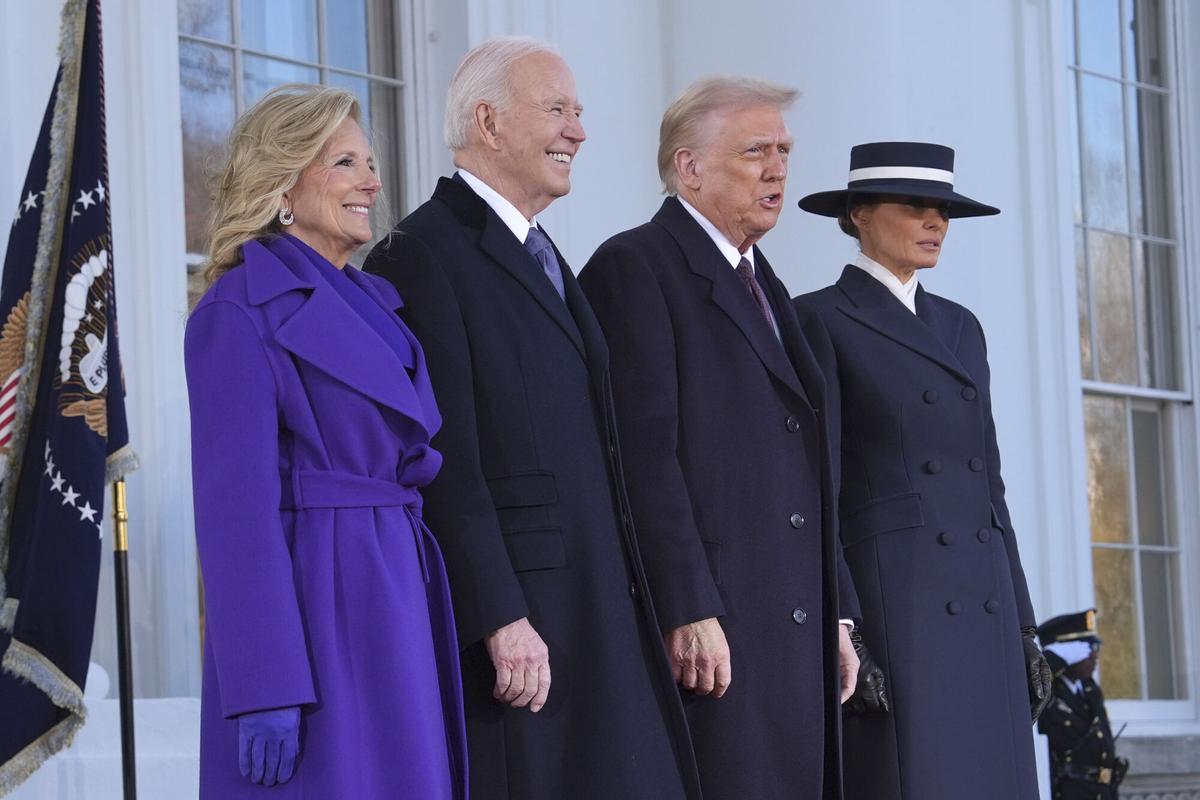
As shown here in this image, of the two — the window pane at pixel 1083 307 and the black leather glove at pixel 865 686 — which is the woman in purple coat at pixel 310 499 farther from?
the window pane at pixel 1083 307

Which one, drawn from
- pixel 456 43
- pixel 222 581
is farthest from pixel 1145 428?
pixel 222 581

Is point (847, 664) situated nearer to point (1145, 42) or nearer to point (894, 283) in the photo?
point (894, 283)

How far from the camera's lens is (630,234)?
13.8 ft

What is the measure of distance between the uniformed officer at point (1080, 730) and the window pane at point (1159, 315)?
5.66ft

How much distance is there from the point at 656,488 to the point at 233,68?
10.0 feet

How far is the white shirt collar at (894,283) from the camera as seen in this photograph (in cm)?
477

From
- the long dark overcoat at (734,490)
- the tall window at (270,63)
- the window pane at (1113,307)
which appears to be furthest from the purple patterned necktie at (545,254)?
the window pane at (1113,307)

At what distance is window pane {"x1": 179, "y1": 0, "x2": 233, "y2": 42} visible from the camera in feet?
20.3

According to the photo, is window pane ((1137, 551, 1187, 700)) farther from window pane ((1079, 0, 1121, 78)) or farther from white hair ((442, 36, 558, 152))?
white hair ((442, 36, 558, 152))

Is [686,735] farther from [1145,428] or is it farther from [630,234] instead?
[1145,428]

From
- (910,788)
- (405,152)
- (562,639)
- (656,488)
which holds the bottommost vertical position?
(910,788)

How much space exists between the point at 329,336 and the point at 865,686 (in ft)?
5.50

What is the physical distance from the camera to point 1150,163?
9.94 m

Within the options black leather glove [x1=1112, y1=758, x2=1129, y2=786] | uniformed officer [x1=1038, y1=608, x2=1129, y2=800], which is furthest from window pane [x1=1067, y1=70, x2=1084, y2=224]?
black leather glove [x1=1112, y1=758, x2=1129, y2=786]
